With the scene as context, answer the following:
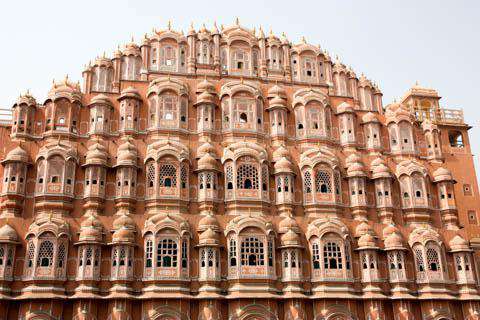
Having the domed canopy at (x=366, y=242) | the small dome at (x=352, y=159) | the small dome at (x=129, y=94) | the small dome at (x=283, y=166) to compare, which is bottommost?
the domed canopy at (x=366, y=242)

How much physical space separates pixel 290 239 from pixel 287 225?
110 cm

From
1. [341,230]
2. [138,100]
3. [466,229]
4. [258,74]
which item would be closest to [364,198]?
[341,230]

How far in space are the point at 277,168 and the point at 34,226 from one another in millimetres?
15542

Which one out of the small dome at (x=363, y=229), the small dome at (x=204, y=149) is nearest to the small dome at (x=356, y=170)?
the small dome at (x=363, y=229)

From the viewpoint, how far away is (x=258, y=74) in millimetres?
41469

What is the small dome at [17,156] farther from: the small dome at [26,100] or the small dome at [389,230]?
the small dome at [389,230]

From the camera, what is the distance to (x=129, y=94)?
37.1 m

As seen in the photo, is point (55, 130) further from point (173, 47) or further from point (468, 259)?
point (468, 259)

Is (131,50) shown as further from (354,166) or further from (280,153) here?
(354,166)

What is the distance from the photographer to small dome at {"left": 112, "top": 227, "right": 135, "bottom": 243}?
31.5 m

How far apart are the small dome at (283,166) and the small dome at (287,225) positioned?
3326mm

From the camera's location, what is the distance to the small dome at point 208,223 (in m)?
33.0

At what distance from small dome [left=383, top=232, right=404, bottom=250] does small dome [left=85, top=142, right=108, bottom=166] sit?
61.8 ft

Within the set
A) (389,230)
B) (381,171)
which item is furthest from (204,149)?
(389,230)
